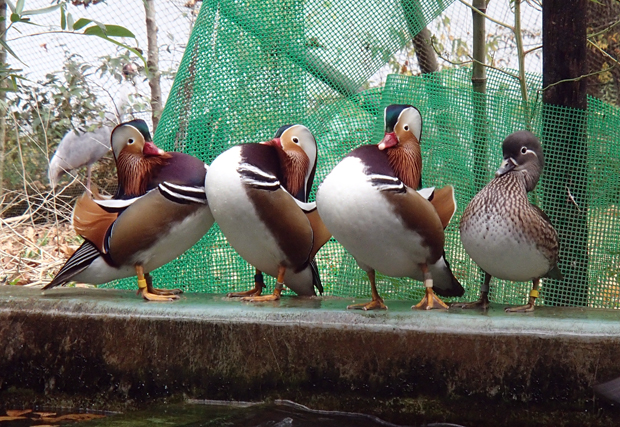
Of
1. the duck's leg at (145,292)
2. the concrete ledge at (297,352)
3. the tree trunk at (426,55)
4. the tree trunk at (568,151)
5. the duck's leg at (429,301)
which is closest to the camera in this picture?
the concrete ledge at (297,352)

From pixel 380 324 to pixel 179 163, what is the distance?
3.52ft

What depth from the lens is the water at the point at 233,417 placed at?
2.14 m

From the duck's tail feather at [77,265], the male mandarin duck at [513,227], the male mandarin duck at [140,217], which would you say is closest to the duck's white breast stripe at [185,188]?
the male mandarin duck at [140,217]

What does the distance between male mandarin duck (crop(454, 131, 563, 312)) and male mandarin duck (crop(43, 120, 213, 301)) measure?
1.03 metres

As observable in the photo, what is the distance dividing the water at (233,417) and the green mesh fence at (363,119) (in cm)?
110

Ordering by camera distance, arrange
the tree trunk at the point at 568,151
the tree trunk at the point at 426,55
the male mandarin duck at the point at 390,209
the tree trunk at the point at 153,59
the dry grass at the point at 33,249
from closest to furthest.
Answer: the male mandarin duck at the point at 390,209 < the tree trunk at the point at 568,151 < the dry grass at the point at 33,249 < the tree trunk at the point at 426,55 < the tree trunk at the point at 153,59

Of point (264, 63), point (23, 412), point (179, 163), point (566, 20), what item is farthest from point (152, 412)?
point (566, 20)

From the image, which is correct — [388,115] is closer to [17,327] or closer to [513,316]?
[513,316]

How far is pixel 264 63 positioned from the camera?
3.46 metres

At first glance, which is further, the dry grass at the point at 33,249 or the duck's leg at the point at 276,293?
the dry grass at the point at 33,249

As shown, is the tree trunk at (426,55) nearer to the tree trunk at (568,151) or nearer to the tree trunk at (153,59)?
the tree trunk at (568,151)

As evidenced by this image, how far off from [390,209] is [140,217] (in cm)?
94

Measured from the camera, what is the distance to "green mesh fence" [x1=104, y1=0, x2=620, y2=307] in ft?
10.3

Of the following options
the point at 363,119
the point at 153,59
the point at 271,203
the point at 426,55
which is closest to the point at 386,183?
the point at 271,203
